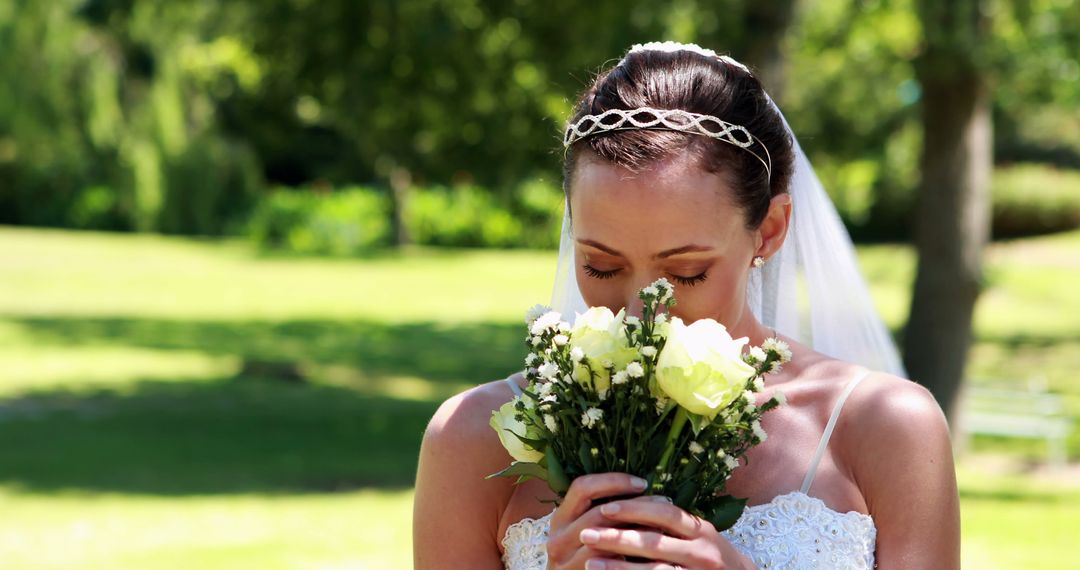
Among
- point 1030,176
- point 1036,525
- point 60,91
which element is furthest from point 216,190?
point 1036,525

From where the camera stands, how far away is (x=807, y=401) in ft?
9.77

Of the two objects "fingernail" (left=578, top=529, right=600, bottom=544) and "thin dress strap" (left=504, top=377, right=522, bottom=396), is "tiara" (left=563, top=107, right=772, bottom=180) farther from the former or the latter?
"fingernail" (left=578, top=529, right=600, bottom=544)

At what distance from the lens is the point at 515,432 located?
2596 mm

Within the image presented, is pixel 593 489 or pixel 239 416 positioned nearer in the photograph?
pixel 593 489

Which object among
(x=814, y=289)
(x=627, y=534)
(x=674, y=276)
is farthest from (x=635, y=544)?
(x=814, y=289)

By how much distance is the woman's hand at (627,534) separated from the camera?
240 centimetres

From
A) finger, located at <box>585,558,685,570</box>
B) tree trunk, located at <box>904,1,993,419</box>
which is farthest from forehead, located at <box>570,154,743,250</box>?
tree trunk, located at <box>904,1,993,419</box>

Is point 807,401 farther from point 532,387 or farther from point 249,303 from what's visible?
point 249,303

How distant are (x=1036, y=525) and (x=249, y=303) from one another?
2076cm

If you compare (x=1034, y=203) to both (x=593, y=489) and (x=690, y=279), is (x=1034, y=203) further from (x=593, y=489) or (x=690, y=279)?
(x=593, y=489)

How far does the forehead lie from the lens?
2643 mm

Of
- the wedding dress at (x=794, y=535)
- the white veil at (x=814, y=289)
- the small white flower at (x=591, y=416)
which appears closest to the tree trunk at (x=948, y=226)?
the white veil at (x=814, y=289)

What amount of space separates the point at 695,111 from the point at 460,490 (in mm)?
911

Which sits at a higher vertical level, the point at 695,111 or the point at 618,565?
the point at 695,111
